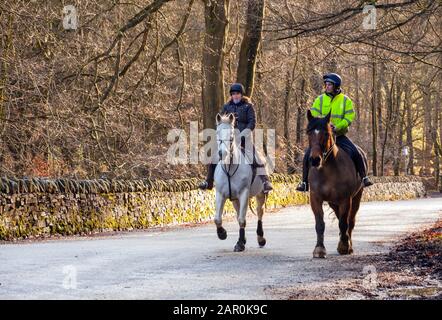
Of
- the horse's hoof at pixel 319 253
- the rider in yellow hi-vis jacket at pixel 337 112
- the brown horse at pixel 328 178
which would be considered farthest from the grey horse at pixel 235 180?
the horse's hoof at pixel 319 253

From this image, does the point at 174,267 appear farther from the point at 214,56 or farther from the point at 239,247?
the point at 214,56

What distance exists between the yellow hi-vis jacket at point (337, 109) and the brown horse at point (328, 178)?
44cm

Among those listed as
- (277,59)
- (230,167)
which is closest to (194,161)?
(277,59)

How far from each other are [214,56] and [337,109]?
11469mm

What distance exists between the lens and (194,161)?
31234 millimetres

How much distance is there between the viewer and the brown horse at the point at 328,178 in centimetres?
1214

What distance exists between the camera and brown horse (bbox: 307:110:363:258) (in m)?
12.1

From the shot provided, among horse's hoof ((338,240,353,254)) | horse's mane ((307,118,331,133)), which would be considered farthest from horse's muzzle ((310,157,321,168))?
horse's hoof ((338,240,353,254))

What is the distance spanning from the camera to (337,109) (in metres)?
12.9

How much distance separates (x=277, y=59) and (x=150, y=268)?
1065 inches

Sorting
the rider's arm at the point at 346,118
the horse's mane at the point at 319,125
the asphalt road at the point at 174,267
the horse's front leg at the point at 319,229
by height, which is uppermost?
the rider's arm at the point at 346,118

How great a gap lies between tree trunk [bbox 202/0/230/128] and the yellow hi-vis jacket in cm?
1088

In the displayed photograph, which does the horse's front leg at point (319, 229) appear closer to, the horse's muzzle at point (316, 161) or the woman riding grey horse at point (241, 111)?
the horse's muzzle at point (316, 161)

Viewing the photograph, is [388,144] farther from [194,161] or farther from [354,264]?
[354,264]
